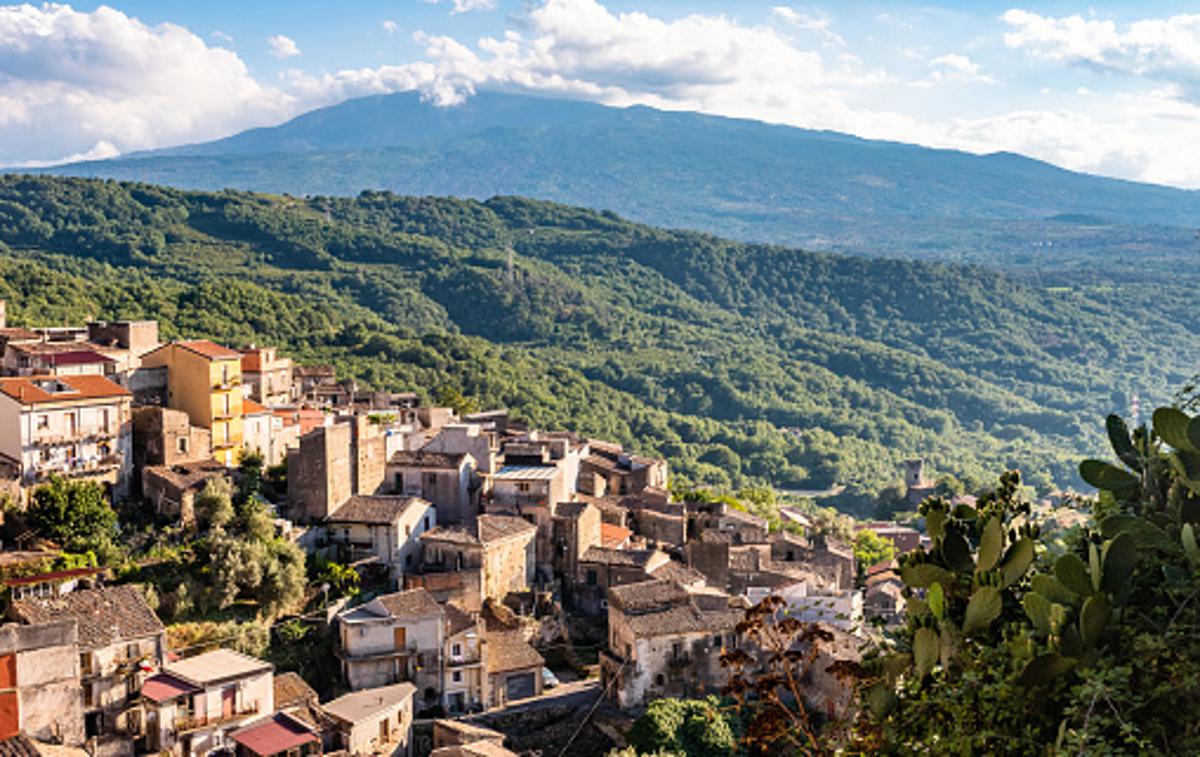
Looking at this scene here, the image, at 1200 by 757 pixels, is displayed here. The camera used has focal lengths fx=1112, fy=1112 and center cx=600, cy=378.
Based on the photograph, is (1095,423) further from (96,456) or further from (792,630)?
(792,630)

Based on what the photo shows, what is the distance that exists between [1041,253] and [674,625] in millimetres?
172173

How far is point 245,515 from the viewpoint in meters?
24.0

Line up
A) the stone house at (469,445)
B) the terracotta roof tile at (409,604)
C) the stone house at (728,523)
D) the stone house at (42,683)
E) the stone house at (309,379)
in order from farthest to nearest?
the stone house at (309,379)
the stone house at (728,523)
the stone house at (469,445)
the terracotta roof tile at (409,604)
the stone house at (42,683)

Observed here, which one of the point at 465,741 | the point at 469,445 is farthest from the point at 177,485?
the point at 465,741

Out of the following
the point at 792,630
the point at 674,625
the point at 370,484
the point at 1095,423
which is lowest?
the point at 1095,423

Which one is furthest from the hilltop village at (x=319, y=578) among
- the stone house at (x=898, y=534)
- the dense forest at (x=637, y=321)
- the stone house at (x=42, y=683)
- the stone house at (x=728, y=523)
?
the dense forest at (x=637, y=321)

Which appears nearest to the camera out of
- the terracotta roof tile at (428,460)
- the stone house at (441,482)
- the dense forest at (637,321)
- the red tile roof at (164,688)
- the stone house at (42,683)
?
the stone house at (42,683)

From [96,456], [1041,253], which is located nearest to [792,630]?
[96,456]

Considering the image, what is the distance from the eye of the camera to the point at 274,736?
61.7 feet

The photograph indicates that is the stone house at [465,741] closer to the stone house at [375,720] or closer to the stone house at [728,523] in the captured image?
the stone house at [375,720]

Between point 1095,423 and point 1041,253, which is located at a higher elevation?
point 1041,253

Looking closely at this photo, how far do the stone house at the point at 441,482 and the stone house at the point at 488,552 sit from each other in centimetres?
150

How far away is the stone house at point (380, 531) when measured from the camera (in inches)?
982

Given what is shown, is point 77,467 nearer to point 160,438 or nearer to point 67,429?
point 67,429
